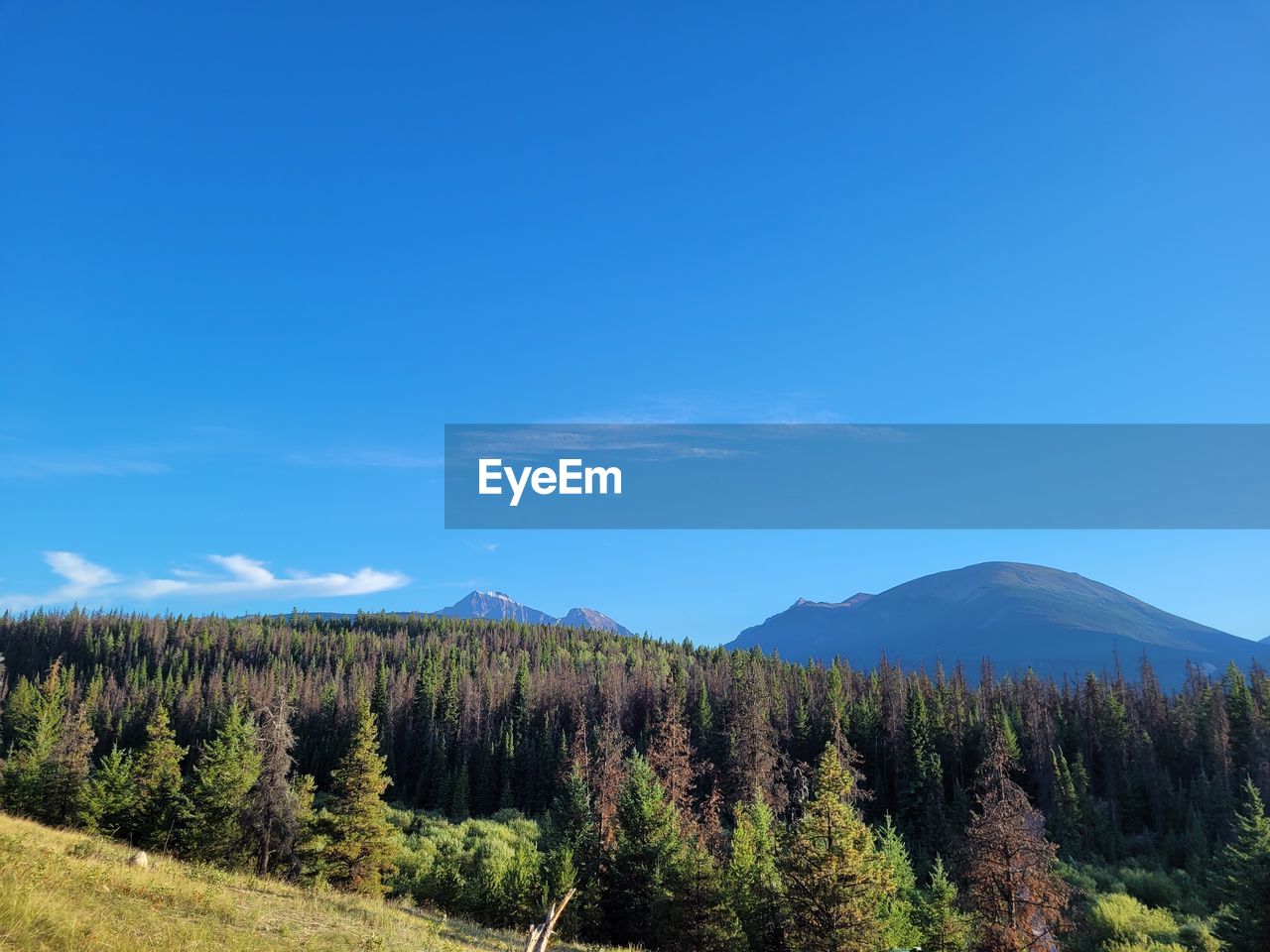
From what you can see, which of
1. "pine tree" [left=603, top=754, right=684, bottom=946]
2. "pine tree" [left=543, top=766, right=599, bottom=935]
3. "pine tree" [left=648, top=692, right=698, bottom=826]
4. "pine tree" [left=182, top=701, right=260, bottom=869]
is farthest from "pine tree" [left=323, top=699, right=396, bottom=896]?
"pine tree" [left=648, top=692, right=698, bottom=826]

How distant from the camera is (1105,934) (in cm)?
4403

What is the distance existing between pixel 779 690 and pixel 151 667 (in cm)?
15762

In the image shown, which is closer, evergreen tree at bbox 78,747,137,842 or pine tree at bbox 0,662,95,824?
evergreen tree at bbox 78,747,137,842

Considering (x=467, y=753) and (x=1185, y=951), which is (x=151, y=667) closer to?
(x=467, y=753)

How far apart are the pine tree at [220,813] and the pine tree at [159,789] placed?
57.7 inches

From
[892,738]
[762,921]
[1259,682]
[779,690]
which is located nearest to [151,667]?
[779,690]

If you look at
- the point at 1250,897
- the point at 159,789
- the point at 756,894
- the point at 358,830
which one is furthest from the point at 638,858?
the point at 159,789

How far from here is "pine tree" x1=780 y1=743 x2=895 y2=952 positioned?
27.1m

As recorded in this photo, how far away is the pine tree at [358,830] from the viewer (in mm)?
40875

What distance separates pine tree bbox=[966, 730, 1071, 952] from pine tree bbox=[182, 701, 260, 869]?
40330 millimetres

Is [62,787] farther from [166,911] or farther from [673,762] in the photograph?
[166,911]

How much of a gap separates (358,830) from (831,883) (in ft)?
88.0

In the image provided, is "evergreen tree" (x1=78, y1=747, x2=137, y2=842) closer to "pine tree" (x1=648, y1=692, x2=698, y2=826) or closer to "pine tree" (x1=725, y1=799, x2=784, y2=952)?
"pine tree" (x1=648, y1=692, x2=698, y2=826)

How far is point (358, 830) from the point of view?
4131 cm
